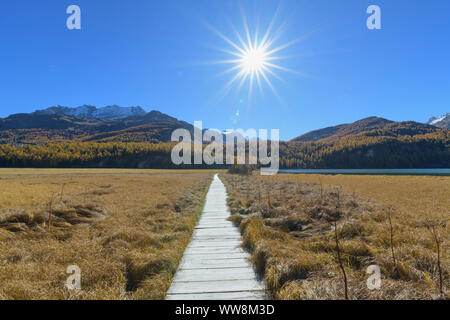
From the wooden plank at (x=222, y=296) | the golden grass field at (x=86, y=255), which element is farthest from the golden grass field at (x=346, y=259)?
the golden grass field at (x=86, y=255)

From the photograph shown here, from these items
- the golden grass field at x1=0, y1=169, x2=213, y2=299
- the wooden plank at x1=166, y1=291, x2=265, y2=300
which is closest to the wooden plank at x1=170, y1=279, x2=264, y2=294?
the wooden plank at x1=166, y1=291, x2=265, y2=300

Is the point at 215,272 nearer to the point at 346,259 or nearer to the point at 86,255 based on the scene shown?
the point at 346,259

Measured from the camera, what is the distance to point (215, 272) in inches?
209

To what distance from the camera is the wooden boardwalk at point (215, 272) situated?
14.4ft

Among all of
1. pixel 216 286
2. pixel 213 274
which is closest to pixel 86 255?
pixel 213 274

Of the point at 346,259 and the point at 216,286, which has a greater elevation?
the point at 346,259

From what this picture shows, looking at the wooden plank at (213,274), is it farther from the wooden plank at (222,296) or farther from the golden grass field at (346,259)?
the wooden plank at (222,296)

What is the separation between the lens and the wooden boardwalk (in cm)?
438

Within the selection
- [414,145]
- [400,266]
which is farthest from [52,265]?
[414,145]

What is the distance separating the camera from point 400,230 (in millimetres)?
8023

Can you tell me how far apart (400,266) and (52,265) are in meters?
7.97

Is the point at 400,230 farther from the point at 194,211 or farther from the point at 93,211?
the point at 93,211

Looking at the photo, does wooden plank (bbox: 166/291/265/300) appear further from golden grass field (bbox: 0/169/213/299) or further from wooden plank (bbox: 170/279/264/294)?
golden grass field (bbox: 0/169/213/299)

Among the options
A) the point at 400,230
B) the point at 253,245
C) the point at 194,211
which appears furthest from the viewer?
the point at 194,211
